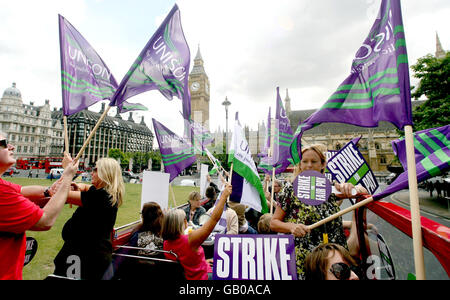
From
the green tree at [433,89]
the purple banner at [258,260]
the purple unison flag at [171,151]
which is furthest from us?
the green tree at [433,89]

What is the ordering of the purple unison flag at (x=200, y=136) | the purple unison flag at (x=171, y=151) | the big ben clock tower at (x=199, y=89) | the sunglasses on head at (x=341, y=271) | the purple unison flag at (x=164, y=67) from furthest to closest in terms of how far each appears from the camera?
the big ben clock tower at (x=199, y=89)
the purple unison flag at (x=200, y=136)
the purple unison flag at (x=171, y=151)
the purple unison flag at (x=164, y=67)
the sunglasses on head at (x=341, y=271)

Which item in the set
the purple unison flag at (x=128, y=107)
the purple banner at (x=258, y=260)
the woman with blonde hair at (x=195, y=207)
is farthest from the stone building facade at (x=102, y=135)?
the purple banner at (x=258, y=260)

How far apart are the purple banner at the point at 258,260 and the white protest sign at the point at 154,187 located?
11.0 feet

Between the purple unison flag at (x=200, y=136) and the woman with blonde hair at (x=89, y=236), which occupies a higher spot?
the purple unison flag at (x=200, y=136)

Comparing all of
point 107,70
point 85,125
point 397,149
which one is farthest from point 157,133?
point 85,125

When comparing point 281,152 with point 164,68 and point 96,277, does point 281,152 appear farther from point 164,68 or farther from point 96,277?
point 96,277

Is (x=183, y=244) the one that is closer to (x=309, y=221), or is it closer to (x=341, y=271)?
(x=309, y=221)

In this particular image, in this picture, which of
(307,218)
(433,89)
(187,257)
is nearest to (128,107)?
(187,257)

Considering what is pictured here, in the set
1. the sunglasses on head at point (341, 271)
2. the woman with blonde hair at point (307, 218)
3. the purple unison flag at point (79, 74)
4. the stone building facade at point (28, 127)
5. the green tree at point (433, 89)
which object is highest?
the stone building facade at point (28, 127)

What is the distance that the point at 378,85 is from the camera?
205cm

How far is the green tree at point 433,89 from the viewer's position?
12.5 metres

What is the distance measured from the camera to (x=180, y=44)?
3.80 metres

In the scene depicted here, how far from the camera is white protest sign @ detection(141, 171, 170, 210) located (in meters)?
4.71

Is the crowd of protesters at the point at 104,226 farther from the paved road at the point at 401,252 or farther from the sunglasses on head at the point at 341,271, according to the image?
the paved road at the point at 401,252
